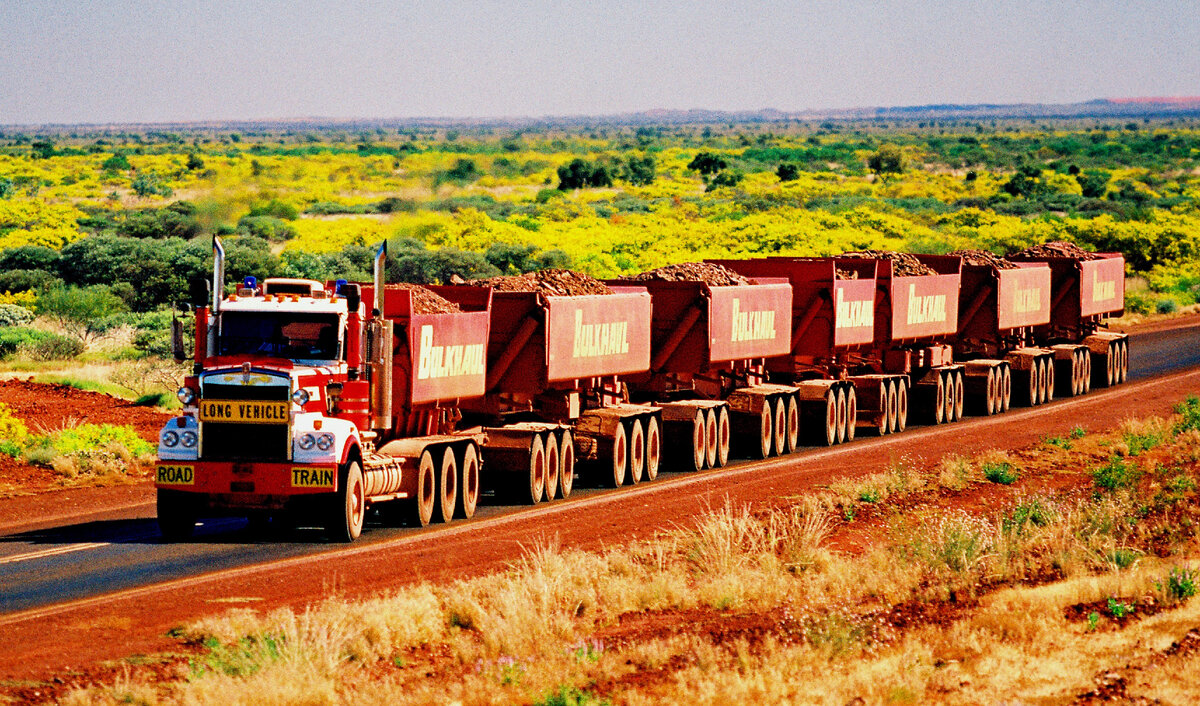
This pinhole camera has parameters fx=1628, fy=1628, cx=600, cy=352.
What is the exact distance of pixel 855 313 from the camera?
103ft

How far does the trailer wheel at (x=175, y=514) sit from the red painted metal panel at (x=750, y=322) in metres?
10.5

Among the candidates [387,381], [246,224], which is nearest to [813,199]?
[246,224]

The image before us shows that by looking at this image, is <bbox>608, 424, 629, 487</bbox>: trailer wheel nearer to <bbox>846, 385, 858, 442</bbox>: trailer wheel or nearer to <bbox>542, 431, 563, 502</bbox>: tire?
<bbox>542, 431, 563, 502</bbox>: tire

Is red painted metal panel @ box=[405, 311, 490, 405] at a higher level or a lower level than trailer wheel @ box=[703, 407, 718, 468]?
higher

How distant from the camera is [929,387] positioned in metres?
34.8

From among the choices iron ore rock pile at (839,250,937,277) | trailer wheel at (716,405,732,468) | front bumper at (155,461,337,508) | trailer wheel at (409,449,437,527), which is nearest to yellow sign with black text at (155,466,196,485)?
front bumper at (155,461,337,508)

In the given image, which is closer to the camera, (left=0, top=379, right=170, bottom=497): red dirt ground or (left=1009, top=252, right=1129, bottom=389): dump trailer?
(left=0, top=379, right=170, bottom=497): red dirt ground

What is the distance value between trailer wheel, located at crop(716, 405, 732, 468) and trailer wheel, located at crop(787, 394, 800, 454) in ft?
Answer: 6.97

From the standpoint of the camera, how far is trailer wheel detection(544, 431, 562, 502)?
23.0 m

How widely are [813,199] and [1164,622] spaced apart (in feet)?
301

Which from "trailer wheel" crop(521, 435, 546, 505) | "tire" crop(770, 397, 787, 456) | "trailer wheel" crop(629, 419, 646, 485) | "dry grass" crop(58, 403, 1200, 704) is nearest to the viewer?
"dry grass" crop(58, 403, 1200, 704)

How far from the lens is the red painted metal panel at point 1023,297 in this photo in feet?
124

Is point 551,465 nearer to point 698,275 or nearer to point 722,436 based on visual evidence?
point 722,436

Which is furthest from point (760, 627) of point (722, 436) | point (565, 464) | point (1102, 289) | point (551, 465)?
point (1102, 289)
